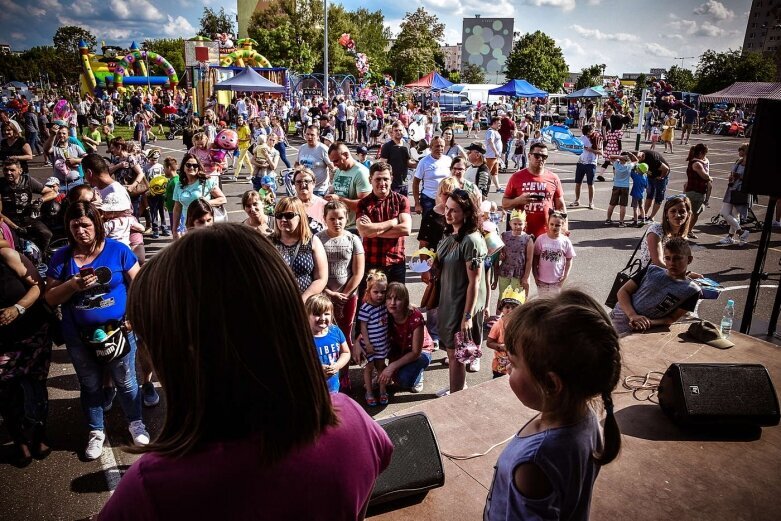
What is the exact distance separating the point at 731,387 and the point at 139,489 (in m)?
3.31

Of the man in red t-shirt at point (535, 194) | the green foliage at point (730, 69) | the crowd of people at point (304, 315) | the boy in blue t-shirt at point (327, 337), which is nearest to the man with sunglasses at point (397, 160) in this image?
the crowd of people at point (304, 315)

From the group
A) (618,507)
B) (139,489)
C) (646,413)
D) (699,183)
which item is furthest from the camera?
(699,183)

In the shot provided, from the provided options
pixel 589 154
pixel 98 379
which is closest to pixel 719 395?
pixel 98 379

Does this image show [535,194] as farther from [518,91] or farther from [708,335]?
[518,91]

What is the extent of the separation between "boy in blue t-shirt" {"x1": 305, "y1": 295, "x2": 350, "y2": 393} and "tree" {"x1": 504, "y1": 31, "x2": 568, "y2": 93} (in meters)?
55.0

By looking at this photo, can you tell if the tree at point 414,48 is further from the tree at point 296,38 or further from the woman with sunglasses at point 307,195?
the woman with sunglasses at point 307,195

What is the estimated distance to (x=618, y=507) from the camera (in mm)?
2316

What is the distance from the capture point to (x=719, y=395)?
2861 millimetres

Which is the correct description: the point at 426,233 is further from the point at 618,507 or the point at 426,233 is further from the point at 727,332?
the point at 618,507

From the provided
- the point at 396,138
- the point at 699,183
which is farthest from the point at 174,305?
the point at 699,183

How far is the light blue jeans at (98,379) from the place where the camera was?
336 cm

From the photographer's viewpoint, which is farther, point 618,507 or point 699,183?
point 699,183

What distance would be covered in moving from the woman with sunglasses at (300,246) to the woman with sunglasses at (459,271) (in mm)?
1026

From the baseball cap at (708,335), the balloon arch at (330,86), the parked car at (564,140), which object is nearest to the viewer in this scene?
the baseball cap at (708,335)
